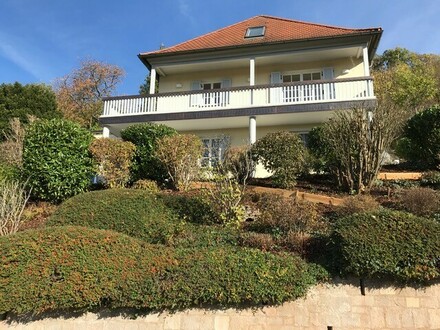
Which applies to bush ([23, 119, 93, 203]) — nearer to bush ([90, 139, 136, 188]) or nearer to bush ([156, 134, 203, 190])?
bush ([90, 139, 136, 188])

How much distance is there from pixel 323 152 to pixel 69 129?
827cm

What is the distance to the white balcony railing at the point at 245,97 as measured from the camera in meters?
15.4

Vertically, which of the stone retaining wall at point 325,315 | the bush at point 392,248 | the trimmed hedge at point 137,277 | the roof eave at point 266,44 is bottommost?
A: the stone retaining wall at point 325,315

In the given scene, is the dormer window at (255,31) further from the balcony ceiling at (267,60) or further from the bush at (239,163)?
the bush at (239,163)

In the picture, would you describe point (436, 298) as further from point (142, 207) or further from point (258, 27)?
point (258, 27)

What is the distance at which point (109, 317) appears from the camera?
6020mm

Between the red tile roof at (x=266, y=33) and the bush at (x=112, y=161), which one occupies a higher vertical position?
the red tile roof at (x=266, y=33)

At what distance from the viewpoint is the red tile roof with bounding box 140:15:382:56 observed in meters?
17.5

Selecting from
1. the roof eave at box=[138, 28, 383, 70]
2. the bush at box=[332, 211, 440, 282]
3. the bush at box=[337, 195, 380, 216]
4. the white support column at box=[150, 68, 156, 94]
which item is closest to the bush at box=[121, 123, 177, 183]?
the bush at box=[337, 195, 380, 216]

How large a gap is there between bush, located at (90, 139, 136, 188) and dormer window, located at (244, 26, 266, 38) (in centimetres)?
1074

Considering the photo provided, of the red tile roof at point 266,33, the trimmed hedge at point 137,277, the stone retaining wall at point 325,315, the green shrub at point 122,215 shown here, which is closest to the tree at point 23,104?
the red tile roof at point 266,33

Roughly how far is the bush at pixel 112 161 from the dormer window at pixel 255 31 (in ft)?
35.2

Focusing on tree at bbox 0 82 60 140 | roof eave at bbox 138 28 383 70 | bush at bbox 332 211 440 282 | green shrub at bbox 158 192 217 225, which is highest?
roof eave at bbox 138 28 383 70

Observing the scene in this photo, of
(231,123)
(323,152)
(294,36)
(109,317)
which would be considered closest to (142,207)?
(109,317)
